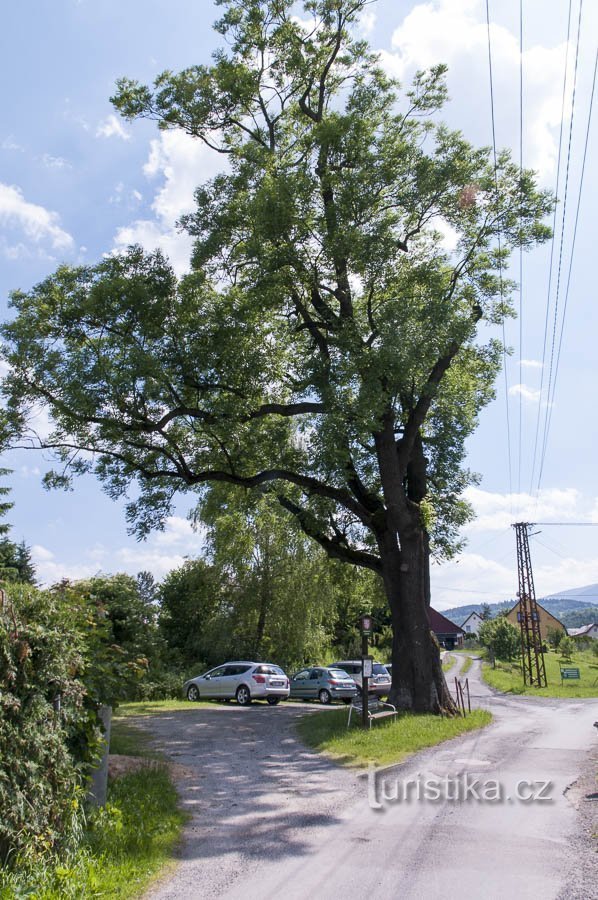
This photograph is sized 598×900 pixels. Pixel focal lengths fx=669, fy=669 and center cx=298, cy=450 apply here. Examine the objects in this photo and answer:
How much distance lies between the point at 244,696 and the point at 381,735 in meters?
13.3

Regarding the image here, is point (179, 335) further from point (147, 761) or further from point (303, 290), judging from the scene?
point (147, 761)

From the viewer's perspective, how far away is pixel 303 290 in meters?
18.7

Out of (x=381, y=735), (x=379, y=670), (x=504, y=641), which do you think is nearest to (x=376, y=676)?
(x=379, y=670)

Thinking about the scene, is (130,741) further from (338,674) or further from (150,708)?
(338,674)

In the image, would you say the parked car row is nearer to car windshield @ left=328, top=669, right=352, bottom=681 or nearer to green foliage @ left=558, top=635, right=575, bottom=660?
car windshield @ left=328, top=669, right=352, bottom=681

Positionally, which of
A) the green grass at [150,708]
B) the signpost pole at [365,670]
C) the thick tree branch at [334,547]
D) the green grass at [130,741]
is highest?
the thick tree branch at [334,547]

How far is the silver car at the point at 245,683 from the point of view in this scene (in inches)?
1016

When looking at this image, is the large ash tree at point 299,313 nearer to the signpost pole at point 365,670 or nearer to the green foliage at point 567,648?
the signpost pole at point 365,670

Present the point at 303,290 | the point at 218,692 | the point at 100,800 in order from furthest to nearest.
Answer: the point at 218,692 → the point at 303,290 → the point at 100,800

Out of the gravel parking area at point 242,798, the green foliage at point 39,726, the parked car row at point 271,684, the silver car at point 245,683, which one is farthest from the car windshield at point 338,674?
the green foliage at point 39,726

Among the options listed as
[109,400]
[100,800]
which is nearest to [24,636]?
[100,800]

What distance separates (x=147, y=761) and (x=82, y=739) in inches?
201

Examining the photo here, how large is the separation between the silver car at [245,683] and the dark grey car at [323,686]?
1.69m

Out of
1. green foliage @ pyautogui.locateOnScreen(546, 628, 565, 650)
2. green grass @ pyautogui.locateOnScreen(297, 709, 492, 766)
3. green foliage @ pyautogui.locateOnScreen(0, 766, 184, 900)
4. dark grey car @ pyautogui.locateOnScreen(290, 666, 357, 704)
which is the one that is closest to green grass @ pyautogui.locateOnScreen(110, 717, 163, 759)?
green grass @ pyautogui.locateOnScreen(297, 709, 492, 766)
